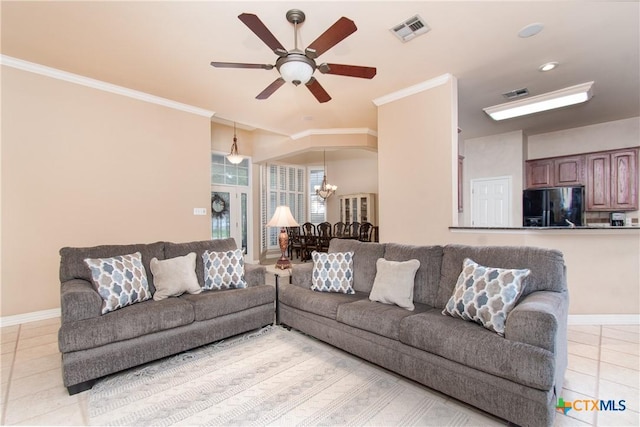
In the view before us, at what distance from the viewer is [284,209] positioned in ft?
12.3

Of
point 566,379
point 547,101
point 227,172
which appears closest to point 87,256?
point 566,379

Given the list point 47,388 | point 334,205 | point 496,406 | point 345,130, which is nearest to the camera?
point 496,406

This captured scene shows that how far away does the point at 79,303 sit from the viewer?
210cm

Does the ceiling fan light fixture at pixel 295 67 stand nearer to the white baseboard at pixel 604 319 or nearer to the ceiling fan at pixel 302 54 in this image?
the ceiling fan at pixel 302 54

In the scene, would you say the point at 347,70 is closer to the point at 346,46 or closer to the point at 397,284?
the point at 346,46

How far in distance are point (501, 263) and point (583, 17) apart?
2.26 meters

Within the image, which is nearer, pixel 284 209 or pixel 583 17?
pixel 583 17

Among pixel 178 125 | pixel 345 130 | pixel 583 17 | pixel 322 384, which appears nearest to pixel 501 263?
pixel 322 384

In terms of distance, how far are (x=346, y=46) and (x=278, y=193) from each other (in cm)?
577

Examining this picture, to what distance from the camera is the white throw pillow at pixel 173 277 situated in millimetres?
2712

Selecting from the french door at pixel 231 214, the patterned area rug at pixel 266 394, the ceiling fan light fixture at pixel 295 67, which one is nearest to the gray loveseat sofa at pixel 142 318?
the patterned area rug at pixel 266 394

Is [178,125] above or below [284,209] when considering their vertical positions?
above

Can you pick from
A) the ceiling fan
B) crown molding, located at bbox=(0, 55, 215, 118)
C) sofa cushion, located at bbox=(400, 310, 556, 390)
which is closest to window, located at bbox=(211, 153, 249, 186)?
crown molding, located at bbox=(0, 55, 215, 118)

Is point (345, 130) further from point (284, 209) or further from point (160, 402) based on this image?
point (160, 402)
